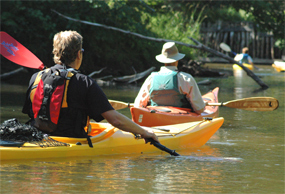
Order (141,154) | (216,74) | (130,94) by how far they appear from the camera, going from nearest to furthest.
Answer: (141,154), (130,94), (216,74)

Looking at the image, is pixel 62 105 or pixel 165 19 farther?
pixel 165 19

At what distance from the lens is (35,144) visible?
3.94 meters

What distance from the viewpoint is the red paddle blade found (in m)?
4.77

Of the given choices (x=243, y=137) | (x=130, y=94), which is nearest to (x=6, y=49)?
(x=243, y=137)

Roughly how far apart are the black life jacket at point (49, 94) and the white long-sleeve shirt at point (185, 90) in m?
2.27

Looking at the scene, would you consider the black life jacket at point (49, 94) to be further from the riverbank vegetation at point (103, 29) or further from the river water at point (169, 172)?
the riverbank vegetation at point (103, 29)

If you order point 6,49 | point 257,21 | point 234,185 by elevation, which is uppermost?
point 257,21

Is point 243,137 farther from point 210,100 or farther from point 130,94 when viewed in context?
point 130,94

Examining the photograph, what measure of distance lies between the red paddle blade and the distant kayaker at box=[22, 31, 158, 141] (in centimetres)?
99

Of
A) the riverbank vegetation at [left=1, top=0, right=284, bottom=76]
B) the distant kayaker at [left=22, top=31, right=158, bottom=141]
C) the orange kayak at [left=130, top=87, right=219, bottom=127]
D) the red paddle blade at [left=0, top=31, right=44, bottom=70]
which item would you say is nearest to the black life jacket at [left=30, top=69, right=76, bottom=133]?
the distant kayaker at [left=22, top=31, right=158, bottom=141]

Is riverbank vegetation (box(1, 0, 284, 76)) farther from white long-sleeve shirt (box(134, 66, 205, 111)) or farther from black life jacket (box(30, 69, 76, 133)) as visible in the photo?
black life jacket (box(30, 69, 76, 133))

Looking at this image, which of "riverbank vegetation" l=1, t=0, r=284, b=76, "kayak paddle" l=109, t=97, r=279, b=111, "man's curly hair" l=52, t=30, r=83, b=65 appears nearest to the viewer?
"man's curly hair" l=52, t=30, r=83, b=65

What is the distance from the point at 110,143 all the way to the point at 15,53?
1.47 metres

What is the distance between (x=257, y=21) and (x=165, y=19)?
4.28m
